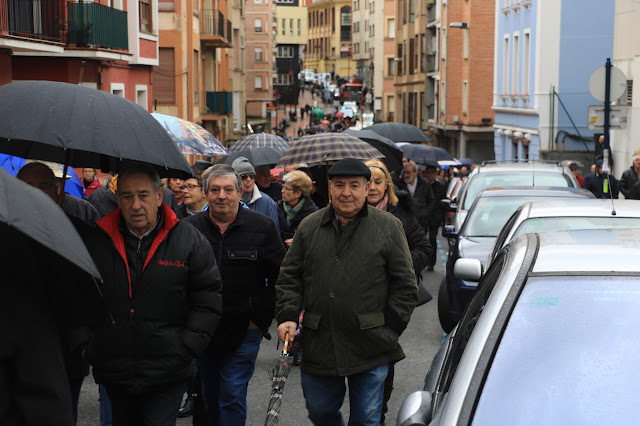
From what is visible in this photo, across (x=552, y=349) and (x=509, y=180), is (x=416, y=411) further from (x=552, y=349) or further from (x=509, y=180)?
(x=509, y=180)

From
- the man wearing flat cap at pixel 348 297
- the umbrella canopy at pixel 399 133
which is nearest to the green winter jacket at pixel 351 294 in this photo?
the man wearing flat cap at pixel 348 297

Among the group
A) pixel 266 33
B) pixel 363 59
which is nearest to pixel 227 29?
pixel 266 33

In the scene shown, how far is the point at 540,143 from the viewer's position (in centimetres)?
3706

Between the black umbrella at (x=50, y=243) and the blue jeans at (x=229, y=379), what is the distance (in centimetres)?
263

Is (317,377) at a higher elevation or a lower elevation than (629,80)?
lower

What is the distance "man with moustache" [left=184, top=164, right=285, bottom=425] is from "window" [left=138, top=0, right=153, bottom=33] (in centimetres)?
2213

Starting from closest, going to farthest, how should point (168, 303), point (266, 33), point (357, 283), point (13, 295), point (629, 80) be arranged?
point (13, 295) → point (168, 303) → point (357, 283) → point (629, 80) → point (266, 33)

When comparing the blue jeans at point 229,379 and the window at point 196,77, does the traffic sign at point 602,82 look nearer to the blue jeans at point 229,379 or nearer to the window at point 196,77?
the blue jeans at point 229,379

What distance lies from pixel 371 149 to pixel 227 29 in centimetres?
3705

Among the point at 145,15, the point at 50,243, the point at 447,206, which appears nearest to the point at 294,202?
the point at 447,206

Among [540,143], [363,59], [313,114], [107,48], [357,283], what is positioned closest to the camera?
[357,283]

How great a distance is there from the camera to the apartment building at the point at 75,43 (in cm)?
1819

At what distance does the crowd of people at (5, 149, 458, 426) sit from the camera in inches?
201

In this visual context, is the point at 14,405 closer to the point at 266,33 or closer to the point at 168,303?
the point at 168,303
